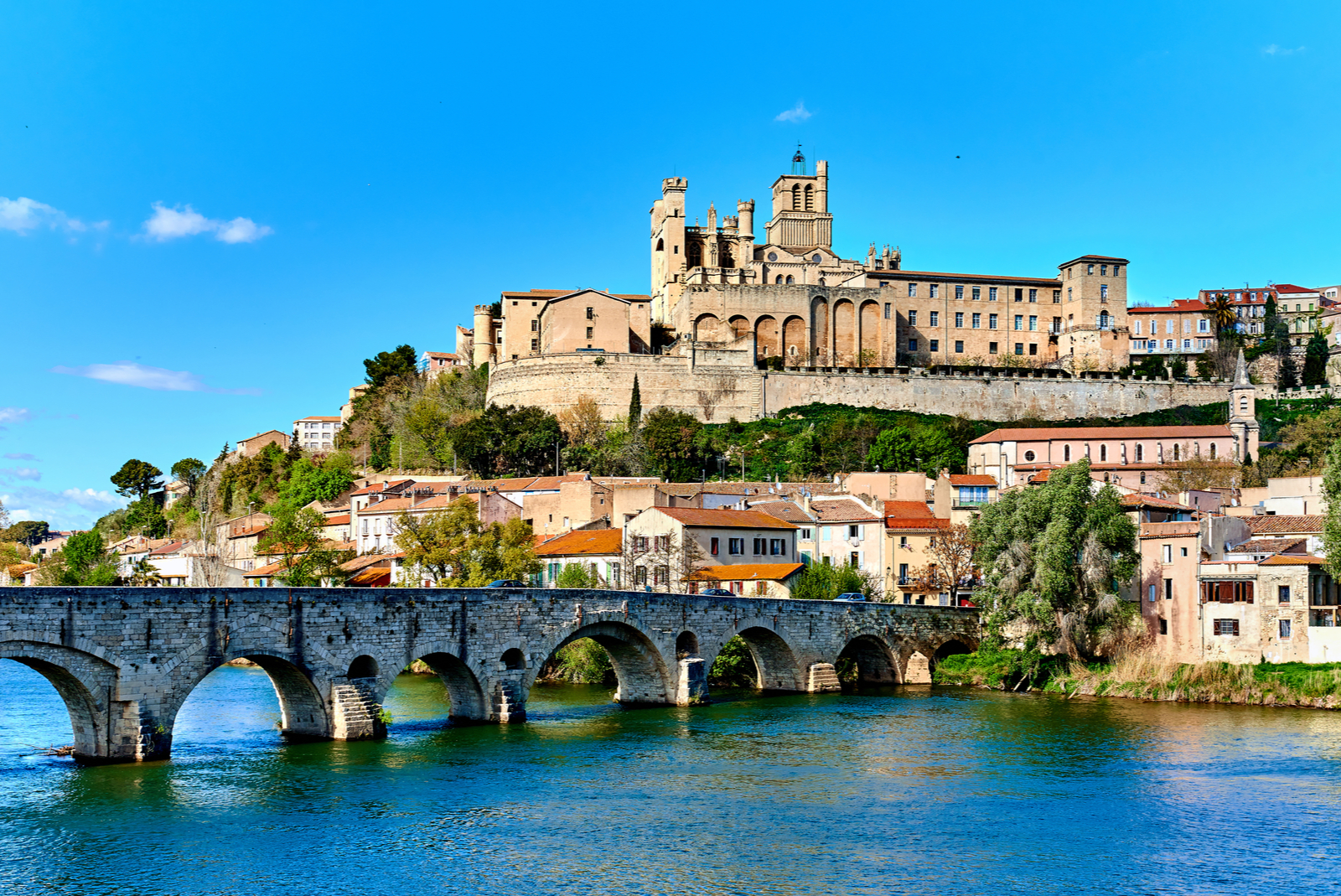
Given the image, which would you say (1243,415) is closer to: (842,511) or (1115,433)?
(1115,433)

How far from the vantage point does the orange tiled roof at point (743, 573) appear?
177 feet

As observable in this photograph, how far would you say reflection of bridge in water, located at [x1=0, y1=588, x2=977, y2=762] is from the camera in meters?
29.4

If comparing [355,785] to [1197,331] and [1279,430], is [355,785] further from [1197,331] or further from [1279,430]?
[1197,331]

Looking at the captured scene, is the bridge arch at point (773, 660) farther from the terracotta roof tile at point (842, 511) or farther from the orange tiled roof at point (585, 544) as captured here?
the terracotta roof tile at point (842, 511)

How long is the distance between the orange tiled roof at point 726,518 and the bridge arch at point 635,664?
36.0 feet

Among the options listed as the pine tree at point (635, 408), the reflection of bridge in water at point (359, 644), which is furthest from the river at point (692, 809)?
the pine tree at point (635, 408)

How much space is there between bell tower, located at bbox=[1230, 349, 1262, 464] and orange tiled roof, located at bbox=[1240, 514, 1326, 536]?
97.2ft

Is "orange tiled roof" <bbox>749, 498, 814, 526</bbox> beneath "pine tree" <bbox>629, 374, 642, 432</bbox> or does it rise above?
beneath

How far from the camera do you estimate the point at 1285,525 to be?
53.1 meters

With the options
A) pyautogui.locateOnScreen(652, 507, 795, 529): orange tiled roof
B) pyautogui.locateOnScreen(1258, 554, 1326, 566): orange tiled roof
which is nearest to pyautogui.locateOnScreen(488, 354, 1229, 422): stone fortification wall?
pyautogui.locateOnScreen(652, 507, 795, 529): orange tiled roof

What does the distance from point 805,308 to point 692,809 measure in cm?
7736

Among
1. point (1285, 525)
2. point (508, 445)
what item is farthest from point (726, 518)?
point (508, 445)

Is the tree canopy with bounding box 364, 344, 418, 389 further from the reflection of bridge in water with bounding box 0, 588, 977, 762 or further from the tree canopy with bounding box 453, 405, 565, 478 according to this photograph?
the reflection of bridge in water with bounding box 0, 588, 977, 762

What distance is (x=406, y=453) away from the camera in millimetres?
97125
